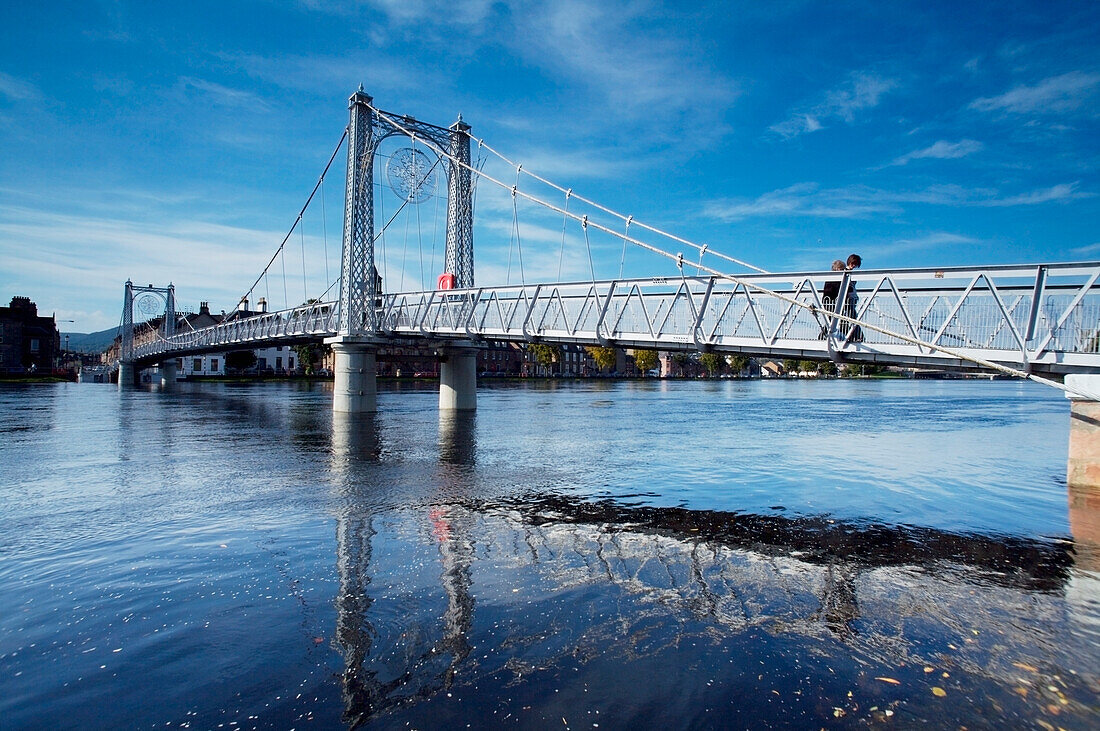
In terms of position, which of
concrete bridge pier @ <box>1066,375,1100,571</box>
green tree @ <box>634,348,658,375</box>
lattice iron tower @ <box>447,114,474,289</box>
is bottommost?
concrete bridge pier @ <box>1066,375,1100,571</box>

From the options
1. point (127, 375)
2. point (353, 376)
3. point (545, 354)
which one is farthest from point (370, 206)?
point (545, 354)

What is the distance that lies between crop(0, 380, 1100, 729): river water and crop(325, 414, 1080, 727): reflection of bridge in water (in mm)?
52

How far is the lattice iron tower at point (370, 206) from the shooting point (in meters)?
41.9

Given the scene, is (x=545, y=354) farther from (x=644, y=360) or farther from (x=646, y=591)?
(x=646, y=591)

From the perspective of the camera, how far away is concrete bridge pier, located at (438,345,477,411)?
4617cm

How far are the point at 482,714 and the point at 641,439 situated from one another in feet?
86.0

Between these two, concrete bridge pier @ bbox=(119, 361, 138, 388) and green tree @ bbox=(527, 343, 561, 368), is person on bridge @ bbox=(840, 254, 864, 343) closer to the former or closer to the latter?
concrete bridge pier @ bbox=(119, 361, 138, 388)

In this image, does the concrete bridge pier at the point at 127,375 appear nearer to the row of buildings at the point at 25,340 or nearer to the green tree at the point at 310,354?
the row of buildings at the point at 25,340

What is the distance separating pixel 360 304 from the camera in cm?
4200

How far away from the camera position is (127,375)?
95250 mm

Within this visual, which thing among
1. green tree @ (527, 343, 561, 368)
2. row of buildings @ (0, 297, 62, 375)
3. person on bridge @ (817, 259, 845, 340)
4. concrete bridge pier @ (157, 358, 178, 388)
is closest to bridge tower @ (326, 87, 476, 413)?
person on bridge @ (817, 259, 845, 340)

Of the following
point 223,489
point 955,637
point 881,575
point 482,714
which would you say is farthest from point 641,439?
point 482,714

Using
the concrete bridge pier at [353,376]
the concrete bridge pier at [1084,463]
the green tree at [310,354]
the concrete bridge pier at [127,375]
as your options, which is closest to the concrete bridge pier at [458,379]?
the concrete bridge pier at [353,376]

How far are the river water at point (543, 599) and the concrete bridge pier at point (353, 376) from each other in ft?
67.8
